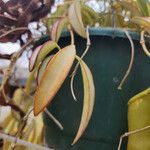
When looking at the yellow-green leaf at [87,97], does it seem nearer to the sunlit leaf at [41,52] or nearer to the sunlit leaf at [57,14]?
the sunlit leaf at [41,52]

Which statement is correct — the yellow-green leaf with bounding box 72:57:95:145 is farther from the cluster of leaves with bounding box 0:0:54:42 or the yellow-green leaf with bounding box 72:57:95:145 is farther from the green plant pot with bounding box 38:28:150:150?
the cluster of leaves with bounding box 0:0:54:42

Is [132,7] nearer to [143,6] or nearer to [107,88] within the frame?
[143,6]

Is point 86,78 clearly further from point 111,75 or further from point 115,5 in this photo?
point 115,5

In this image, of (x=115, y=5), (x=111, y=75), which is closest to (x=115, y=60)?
(x=111, y=75)

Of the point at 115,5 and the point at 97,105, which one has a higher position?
the point at 115,5

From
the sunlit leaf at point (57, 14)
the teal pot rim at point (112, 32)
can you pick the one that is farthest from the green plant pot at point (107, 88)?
the sunlit leaf at point (57, 14)

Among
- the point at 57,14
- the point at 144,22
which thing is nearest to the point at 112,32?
the point at 144,22
